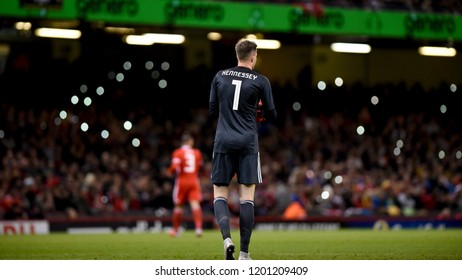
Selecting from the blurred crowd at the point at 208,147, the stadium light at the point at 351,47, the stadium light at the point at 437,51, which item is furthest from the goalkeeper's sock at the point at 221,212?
the stadium light at the point at 437,51

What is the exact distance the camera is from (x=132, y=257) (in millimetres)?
12609

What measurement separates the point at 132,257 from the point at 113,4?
13.3 m

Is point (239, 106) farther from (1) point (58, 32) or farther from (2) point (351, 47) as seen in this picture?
(2) point (351, 47)

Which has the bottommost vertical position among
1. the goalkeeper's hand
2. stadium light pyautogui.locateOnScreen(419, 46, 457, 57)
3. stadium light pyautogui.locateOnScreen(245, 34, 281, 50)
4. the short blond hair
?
stadium light pyautogui.locateOnScreen(419, 46, 457, 57)

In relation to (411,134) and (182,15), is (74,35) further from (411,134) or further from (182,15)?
(411,134)

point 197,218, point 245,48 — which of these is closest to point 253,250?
point 245,48

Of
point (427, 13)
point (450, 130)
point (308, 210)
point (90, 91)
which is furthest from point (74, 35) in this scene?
point (450, 130)

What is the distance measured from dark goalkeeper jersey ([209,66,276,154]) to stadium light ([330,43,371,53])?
74.3 feet

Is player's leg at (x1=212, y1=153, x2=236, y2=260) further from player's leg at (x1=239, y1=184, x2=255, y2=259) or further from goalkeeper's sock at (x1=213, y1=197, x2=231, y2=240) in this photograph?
player's leg at (x1=239, y1=184, x2=255, y2=259)

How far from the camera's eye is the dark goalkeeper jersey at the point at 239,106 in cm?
1068

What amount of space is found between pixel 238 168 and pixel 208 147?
18695 mm

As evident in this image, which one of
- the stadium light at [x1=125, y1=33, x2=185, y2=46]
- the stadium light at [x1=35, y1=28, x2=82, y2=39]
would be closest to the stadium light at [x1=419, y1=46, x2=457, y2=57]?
the stadium light at [x1=125, y1=33, x2=185, y2=46]

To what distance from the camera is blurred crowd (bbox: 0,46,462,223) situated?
2541cm

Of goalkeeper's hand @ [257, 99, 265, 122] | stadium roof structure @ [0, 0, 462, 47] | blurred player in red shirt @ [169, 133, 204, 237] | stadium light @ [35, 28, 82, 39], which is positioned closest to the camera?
goalkeeper's hand @ [257, 99, 265, 122]
